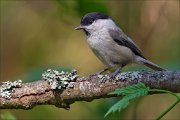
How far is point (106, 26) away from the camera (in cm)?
431

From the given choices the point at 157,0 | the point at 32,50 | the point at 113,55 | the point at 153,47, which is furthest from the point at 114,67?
the point at 32,50

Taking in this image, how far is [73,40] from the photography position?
21.1ft

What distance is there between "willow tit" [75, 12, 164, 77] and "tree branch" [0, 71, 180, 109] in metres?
0.87

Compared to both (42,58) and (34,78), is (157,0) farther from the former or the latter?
(34,78)

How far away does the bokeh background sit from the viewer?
4.68 metres

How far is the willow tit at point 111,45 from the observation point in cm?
410

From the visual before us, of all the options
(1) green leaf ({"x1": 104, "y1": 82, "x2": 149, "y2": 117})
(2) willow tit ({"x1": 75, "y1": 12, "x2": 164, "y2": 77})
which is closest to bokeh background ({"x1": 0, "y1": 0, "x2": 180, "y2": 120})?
(2) willow tit ({"x1": 75, "y1": 12, "x2": 164, "y2": 77})

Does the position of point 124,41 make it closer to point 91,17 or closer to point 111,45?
point 111,45

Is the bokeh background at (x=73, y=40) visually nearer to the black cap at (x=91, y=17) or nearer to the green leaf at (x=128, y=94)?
the black cap at (x=91, y=17)

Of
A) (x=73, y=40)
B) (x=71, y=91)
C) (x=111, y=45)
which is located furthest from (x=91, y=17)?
(x=73, y=40)

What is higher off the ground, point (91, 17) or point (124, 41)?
point (91, 17)

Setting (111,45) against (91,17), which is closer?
(111,45)

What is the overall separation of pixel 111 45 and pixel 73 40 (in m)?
2.31

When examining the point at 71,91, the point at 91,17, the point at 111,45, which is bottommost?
the point at 71,91
